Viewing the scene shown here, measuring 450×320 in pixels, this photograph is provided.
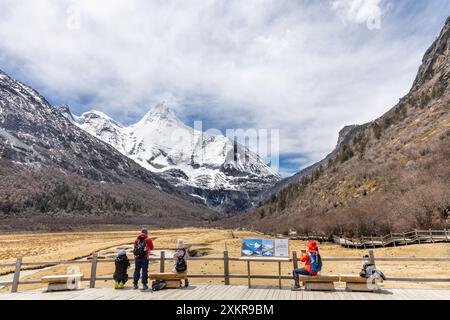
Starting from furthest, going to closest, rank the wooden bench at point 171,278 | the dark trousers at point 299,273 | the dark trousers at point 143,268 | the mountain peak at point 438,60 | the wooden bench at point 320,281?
the mountain peak at point 438,60, the dark trousers at point 143,268, the wooden bench at point 171,278, the dark trousers at point 299,273, the wooden bench at point 320,281

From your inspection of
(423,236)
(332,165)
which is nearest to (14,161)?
(332,165)

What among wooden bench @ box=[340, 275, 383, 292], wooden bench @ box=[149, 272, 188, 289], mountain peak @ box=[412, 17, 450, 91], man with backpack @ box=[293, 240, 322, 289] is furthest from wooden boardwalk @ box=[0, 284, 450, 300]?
mountain peak @ box=[412, 17, 450, 91]

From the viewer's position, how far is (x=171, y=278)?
12.2 m

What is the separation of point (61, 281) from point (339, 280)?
9.51 metres

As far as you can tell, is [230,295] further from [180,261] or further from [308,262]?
[308,262]

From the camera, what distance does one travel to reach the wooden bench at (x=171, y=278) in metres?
12.1

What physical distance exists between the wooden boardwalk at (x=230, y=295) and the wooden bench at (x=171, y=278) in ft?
1.16

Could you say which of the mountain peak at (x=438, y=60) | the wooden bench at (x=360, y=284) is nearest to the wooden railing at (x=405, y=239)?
the wooden bench at (x=360, y=284)

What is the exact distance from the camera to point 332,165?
282 ft

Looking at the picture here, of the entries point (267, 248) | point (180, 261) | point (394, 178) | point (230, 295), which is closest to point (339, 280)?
point (267, 248)

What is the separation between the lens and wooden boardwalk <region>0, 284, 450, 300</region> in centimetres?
1048

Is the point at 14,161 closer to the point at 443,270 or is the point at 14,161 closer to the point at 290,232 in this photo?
the point at 290,232

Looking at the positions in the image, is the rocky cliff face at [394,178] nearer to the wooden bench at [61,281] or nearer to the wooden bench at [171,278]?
the wooden bench at [171,278]

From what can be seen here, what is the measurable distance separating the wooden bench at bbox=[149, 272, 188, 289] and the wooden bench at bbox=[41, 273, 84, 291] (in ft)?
9.60
